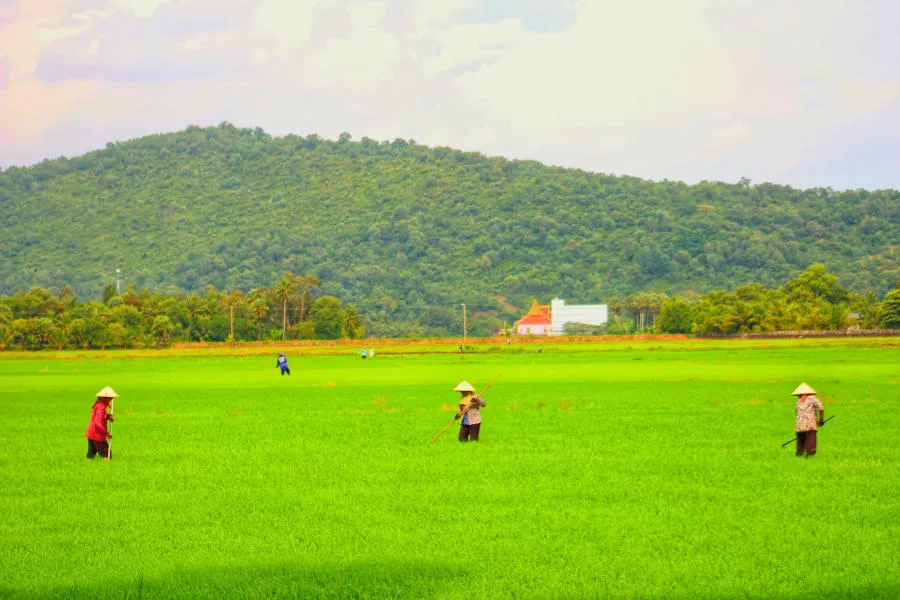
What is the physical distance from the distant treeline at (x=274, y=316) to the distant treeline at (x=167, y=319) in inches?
4.5

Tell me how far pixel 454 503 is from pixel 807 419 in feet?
27.2

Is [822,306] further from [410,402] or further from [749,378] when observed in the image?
[410,402]

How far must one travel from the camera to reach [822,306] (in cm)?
11700

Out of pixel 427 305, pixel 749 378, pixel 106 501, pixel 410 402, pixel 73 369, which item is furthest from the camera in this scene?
pixel 427 305

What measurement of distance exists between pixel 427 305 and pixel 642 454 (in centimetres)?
17225

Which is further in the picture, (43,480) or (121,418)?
(121,418)

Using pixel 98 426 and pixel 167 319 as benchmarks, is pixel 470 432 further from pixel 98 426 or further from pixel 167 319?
pixel 167 319

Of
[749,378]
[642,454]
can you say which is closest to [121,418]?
[642,454]

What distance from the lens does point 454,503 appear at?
14914 millimetres

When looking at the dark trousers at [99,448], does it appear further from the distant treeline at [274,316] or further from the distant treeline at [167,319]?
the distant treeline at [274,316]

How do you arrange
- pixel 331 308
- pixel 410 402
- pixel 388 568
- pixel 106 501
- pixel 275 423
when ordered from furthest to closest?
pixel 331 308, pixel 410 402, pixel 275 423, pixel 106 501, pixel 388 568

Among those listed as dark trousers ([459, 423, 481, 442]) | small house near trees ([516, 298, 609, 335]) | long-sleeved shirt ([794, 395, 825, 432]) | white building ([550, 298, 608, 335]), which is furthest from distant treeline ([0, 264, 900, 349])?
long-sleeved shirt ([794, 395, 825, 432])

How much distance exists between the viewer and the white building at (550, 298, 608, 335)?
16200cm

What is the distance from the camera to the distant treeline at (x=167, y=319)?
10438 cm
